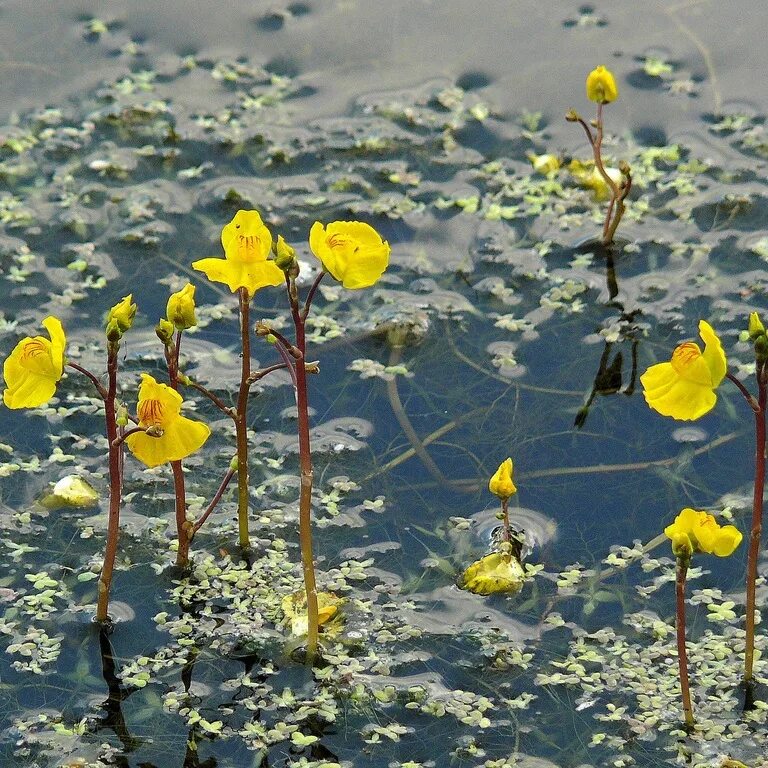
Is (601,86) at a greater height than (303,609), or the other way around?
(601,86)

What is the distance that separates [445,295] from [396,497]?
0.83 m

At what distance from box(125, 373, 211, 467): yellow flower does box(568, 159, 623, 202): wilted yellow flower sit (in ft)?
6.63

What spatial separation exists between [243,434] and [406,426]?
2.14 ft

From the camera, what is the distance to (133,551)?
317cm

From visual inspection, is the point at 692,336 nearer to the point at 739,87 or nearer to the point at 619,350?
the point at 619,350

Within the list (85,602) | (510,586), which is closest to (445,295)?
(510,586)

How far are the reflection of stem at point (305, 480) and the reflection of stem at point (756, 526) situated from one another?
89cm

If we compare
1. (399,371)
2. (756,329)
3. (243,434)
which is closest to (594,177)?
(399,371)

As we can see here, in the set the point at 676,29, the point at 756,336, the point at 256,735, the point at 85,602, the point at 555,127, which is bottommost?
the point at 256,735

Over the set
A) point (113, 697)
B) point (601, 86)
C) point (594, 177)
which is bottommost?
point (113, 697)

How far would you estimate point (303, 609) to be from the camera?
300 centimetres

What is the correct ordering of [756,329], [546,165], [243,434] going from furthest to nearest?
1. [546,165]
2. [243,434]
3. [756,329]

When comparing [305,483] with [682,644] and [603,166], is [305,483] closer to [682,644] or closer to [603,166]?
[682,644]

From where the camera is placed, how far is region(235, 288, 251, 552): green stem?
2830mm
